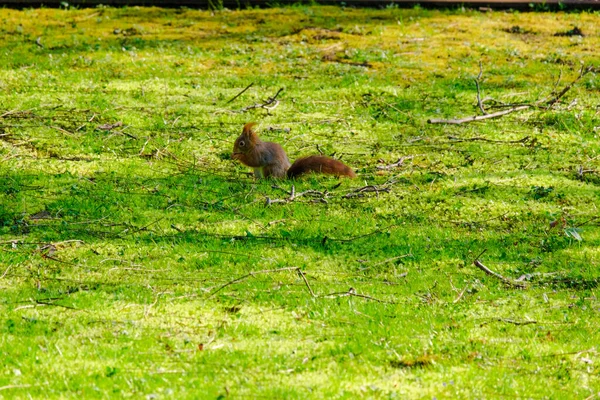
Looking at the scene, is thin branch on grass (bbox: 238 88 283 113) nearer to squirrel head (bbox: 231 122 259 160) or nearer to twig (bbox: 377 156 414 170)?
squirrel head (bbox: 231 122 259 160)

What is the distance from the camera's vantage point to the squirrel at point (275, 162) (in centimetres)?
778

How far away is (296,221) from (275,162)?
105 cm

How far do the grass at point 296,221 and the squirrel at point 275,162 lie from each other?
0.14m

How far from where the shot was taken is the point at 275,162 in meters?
7.84

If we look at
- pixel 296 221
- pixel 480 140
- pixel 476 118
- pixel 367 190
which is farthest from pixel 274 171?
pixel 476 118

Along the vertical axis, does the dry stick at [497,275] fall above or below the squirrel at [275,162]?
below

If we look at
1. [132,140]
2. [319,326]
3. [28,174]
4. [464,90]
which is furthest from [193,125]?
[319,326]

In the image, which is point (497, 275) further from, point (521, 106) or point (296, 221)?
point (521, 106)

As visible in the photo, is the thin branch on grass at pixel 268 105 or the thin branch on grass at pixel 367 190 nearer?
the thin branch on grass at pixel 367 190

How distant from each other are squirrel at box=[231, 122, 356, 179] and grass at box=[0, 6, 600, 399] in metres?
0.14

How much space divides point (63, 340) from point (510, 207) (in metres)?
4.01

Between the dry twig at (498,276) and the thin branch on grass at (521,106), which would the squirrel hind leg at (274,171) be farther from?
the dry twig at (498,276)

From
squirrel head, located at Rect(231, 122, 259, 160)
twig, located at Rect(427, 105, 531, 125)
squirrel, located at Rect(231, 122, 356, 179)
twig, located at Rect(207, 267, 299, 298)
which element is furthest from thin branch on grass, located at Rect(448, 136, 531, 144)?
twig, located at Rect(207, 267, 299, 298)

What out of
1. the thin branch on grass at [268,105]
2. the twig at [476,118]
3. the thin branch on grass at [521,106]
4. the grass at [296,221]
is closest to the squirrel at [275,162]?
the grass at [296,221]
